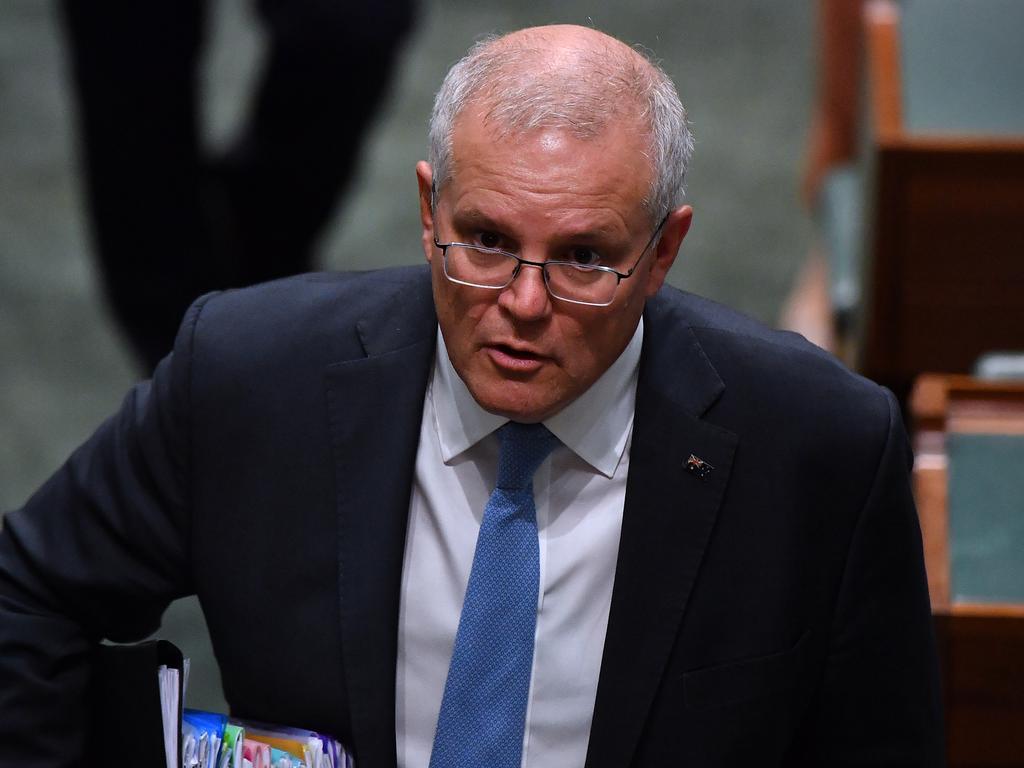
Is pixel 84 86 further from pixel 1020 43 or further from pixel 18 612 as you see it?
pixel 18 612

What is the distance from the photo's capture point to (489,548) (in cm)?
184

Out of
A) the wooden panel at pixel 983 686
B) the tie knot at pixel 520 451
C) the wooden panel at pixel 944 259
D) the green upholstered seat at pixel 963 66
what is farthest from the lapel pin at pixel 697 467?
the green upholstered seat at pixel 963 66

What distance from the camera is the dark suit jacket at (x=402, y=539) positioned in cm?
185

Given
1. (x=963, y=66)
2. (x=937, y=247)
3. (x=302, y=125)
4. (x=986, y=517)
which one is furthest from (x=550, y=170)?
(x=302, y=125)

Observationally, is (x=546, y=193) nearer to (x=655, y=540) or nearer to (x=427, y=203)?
(x=427, y=203)

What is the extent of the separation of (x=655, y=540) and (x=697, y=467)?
0.09 meters

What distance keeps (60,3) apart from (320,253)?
1.16m

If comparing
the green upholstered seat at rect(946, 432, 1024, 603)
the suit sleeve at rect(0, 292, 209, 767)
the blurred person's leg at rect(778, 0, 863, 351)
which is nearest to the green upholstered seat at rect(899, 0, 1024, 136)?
the blurred person's leg at rect(778, 0, 863, 351)

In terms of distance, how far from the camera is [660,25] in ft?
22.5

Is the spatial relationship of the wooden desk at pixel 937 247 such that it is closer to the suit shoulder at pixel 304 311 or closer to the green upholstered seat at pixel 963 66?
the green upholstered seat at pixel 963 66

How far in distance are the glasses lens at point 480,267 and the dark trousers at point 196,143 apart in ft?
8.52

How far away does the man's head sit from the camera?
167 cm

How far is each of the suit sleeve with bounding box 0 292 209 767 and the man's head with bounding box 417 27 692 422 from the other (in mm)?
346

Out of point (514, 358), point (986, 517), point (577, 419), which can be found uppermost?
point (514, 358)
